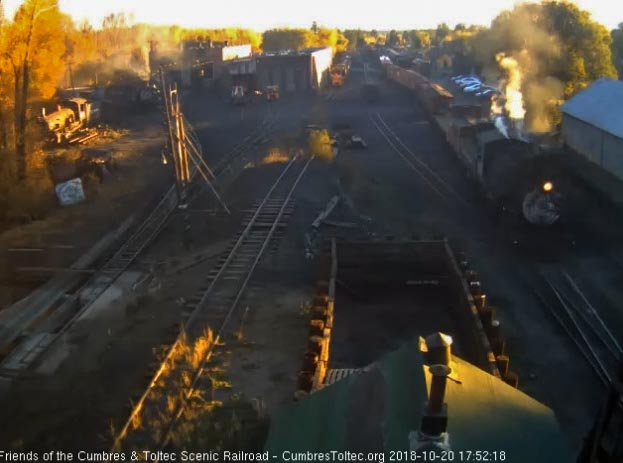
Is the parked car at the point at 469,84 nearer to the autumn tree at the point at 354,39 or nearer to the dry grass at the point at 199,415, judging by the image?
the dry grass at the point at 199,415

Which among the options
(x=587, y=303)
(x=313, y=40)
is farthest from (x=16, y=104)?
(x=313, y=40)

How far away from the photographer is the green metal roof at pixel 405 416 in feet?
14.1

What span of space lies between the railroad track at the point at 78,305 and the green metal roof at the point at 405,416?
7.38 m

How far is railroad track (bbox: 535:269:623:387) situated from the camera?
10.3 metres

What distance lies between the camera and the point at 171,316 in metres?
12.1

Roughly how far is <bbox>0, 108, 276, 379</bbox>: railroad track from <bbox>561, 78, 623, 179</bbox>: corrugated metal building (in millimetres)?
14357

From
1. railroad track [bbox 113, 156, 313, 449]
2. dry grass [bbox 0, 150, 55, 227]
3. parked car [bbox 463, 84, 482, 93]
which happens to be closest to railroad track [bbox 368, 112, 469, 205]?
railroad track [bbox 113, 156, 313, 449]

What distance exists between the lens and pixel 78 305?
43.2ft

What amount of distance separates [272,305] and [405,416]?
27.4 feet

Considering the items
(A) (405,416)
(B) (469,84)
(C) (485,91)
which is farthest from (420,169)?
(B) (469,84)

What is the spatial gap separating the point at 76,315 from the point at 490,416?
384 inches

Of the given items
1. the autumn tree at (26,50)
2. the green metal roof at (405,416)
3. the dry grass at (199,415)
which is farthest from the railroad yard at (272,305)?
the autumn tree at (26,50)

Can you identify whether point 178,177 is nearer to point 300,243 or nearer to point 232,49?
point 300,243

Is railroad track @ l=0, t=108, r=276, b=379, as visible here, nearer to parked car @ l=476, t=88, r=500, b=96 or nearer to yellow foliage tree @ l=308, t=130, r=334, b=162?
yellow foliage tree @ l=308, t=130, r=334, b=162
